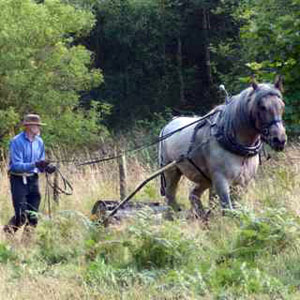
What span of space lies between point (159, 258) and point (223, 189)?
203 cm

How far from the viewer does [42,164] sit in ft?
33.1

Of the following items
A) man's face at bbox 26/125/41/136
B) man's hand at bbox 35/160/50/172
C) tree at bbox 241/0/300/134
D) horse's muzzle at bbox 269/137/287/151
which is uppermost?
tree at bbox 241/0/300/134

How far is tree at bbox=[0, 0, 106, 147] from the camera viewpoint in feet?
61.5

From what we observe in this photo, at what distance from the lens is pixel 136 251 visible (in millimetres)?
7859

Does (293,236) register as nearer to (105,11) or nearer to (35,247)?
(35,247)

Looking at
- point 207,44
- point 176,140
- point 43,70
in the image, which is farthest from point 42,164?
point 207,44

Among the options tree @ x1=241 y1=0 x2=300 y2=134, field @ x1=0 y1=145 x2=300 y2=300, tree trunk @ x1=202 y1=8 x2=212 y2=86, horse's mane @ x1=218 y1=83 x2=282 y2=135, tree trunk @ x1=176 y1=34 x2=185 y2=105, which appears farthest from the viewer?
tree trunk @ x1=176 y1=34 x2=185 y2=105

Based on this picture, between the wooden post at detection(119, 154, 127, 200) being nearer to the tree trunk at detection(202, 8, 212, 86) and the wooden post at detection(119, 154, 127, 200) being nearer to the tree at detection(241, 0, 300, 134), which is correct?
the tree at detection(241, 0, 300, 134)

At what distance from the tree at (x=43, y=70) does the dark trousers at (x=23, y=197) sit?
8.08 m

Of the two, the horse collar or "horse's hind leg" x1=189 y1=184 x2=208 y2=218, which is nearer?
the horse collar

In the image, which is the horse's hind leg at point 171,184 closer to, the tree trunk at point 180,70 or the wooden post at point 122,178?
the wooden post at point 122,178

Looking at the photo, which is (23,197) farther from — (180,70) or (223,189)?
(180,70)

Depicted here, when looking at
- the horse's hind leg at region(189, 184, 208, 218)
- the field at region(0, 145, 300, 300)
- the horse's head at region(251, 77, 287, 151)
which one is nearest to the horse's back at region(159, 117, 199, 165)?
the horse's hind leg at region(189, 184, 208, 218)

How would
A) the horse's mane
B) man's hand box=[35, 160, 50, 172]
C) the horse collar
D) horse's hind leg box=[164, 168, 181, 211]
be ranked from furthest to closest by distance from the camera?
horse's hind leg box=[164, 168, 181, 211] < man's hand box=[35, 160, 50, 172] < the horse collar < the horse's mane
